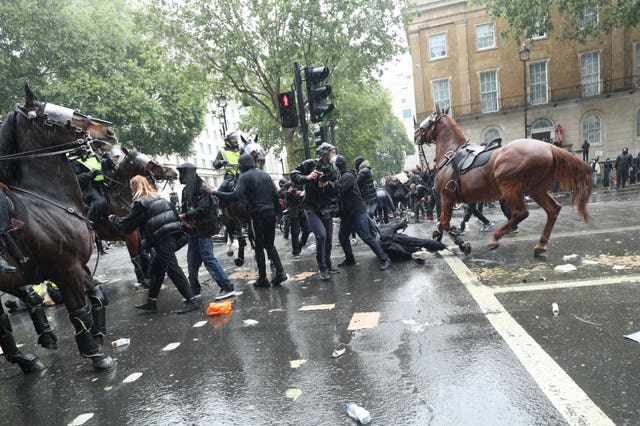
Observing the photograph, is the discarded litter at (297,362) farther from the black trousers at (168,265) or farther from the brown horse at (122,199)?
the brown horse at (122,199)

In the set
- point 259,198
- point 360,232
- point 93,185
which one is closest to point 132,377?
point 259,198

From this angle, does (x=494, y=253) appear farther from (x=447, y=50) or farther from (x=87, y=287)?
(x=447, y=50)

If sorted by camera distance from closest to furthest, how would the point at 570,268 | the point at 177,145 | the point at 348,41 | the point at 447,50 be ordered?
the point at 570,268 < the point at 348,41 < the point at 177,145 < the point at 447,50

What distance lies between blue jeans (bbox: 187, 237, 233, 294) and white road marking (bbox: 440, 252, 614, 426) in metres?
3.58

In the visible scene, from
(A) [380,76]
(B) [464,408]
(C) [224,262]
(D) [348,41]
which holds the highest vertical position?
(D) [348,41]

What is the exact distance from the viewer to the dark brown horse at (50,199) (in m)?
3.58

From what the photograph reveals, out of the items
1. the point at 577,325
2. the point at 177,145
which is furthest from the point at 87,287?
the point at 177,145

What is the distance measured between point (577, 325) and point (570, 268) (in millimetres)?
2076

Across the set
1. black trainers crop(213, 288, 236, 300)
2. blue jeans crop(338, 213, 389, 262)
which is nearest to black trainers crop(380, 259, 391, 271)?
blue jeans crop(338, 213, 389, 262)

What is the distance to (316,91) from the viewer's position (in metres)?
8.12

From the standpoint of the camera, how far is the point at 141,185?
5445 mm

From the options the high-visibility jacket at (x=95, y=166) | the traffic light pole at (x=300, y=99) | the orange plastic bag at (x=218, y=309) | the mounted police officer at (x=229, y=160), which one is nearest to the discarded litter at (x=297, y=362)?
the orange plastic bag at (x=218, y=309)

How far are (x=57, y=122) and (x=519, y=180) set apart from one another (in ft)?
20.3

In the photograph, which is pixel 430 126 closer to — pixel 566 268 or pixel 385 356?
pixel 566 268
